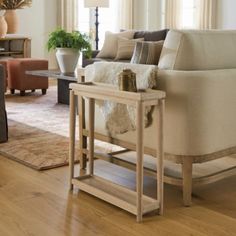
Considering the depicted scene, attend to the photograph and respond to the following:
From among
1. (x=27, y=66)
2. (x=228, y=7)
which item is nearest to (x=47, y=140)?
(x=27, y=66)

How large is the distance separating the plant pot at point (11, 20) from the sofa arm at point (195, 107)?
6199 mm

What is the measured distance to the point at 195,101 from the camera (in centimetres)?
256

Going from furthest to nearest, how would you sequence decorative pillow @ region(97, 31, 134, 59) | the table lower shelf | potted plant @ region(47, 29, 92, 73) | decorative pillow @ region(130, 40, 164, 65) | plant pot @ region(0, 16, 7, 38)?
plant pot @ region(0, 16, 7, 38), decorative pillow @ region(97, 31, 134, 59), potted plant @ region(47, 29, 92, 73), decorative pillow @ region(130, 40, 164, 65), the table lower shelf

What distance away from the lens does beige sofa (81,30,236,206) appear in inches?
101

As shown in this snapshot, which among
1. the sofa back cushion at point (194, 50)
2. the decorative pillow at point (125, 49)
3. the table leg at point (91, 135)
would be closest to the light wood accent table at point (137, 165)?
the table leg at point (91, 135)

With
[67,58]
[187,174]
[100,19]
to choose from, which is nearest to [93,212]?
[187,174]

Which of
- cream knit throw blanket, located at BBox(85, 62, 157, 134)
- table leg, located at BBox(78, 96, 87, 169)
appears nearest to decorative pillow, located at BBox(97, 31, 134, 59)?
table leg, located at BBox(78, 96, 87, 169)

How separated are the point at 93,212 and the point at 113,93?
65cm

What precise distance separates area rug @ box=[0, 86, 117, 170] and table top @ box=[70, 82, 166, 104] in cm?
85

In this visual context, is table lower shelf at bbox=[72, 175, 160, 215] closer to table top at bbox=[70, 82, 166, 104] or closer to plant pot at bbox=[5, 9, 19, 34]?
table top at bbox=[70, 82, 166, 104]

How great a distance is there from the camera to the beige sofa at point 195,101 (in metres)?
2.57

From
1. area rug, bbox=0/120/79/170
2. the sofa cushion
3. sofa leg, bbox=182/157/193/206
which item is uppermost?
the sofa cushion

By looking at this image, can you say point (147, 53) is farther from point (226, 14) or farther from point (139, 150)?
point (226, 14)

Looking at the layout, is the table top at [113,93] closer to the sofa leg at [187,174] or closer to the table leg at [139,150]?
the table leg at [139,150]
